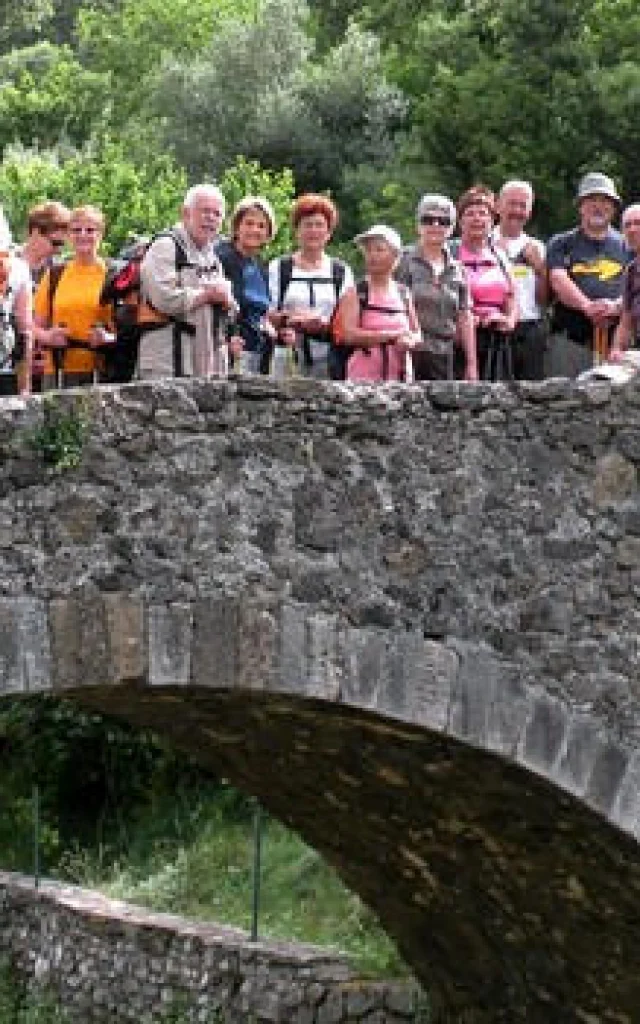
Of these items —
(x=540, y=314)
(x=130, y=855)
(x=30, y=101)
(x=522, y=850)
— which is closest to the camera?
(x=540, y=314)

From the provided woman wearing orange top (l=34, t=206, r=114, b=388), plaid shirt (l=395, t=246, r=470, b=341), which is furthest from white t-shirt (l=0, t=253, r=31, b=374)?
plaid shirt (l=395, t=246, r=470, b=341)

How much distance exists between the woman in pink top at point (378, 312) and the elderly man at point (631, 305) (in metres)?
0.99

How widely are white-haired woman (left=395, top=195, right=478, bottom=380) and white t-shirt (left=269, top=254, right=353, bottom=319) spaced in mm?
396

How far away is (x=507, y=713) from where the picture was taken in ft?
33.7

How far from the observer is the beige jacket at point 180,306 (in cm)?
1009

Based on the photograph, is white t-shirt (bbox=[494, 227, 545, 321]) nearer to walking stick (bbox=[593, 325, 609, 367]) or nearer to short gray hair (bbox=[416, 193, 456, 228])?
walking stick (bbox=[593, 325, 609, 367])

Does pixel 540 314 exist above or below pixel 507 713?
above

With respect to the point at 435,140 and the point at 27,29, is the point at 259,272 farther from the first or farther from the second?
the point at 27,29

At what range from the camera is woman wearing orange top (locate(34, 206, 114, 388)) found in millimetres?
10398

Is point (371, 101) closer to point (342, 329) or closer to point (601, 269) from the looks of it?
point (601, 269)

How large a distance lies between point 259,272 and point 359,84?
22355mm

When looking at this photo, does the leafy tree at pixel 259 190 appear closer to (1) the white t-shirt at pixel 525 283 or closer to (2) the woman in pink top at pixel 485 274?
(1) the white t-shirt at pixel 525 283

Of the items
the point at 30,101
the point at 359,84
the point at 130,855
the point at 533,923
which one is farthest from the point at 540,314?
the point at 30,101

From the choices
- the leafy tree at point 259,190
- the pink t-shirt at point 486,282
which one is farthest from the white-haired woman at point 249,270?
the leafy tree at point 259,190
